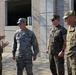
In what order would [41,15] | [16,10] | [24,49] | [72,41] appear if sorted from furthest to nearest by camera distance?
1. [16,10]
2. [41,15]
3. [24,49]
4. [72,41]

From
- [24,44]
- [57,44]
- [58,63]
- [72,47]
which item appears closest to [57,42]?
[57,44]

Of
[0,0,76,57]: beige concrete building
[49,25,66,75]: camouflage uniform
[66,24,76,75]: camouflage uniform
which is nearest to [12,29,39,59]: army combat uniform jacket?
[49,25,66,75]: camouflage uniform

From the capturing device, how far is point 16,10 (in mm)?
18156

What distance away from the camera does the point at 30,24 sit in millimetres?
14055

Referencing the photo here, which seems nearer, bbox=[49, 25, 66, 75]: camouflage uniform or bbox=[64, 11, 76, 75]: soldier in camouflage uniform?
bbox=[64, 11, 76, 75]: soldier in camouflage uniform

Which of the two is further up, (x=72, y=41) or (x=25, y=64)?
(x=72, y=41)

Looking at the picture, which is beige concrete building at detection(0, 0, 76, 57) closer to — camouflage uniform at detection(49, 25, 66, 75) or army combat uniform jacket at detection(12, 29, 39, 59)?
camouflage uniform at detection(49, 25, 66, 75)

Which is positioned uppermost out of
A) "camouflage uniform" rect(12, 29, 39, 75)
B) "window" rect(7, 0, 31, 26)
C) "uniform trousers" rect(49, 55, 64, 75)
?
"window" rect(7, 0, 31, 26)

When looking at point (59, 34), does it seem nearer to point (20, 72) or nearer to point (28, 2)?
point (20, 72)

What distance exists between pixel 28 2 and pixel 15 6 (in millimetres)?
2235

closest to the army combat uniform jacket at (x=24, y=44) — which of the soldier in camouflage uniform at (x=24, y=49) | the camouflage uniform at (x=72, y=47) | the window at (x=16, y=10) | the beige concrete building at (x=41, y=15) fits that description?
the soldier in camouflage uniform at (x=24, y=49)

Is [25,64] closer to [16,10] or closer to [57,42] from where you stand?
[57,42]

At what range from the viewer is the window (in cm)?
1600

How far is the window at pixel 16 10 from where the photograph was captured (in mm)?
15999
